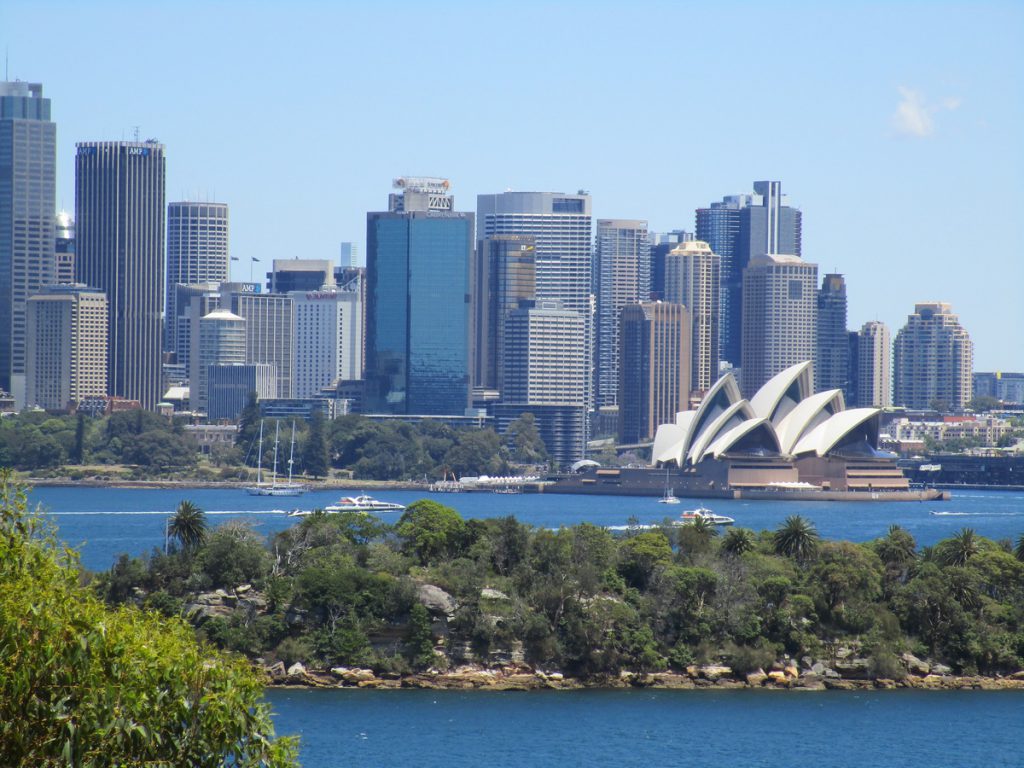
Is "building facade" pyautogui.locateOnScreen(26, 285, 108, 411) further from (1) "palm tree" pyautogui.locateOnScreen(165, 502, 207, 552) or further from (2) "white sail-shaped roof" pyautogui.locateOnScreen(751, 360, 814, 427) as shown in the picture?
(1) "palm tree" pyautogui.locateOnScreen(165, 502, 207, 552)

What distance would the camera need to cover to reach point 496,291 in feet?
531

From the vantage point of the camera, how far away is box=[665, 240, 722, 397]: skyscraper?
579 ft

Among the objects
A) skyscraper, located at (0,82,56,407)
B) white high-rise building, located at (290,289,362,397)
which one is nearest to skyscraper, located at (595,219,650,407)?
white high-rise building, located at (290,289,362,397)

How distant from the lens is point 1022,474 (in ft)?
429

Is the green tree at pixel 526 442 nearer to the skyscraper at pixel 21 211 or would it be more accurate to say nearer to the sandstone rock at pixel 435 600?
the skyscraper at pixel 21 211

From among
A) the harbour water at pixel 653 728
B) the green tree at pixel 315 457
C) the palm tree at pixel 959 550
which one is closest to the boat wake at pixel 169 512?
the green tree at pixel 315 457

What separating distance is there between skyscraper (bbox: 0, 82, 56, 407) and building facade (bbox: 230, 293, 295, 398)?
702 inches

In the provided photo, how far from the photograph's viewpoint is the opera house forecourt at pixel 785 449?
103m

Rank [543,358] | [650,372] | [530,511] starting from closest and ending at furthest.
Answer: [530,511] < [543,358] < [650,372]

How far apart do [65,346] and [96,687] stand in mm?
152177

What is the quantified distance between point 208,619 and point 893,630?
13259mm

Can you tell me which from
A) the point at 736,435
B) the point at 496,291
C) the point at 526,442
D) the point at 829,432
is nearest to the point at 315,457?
the point at 526,442

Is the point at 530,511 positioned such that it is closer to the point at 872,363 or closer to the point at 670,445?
the point at 670,445

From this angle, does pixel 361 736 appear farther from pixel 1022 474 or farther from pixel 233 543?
pixel 1022 474
